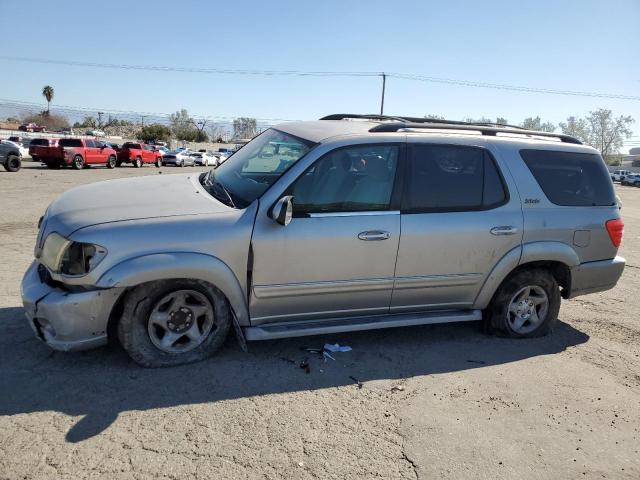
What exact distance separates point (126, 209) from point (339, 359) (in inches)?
76.2

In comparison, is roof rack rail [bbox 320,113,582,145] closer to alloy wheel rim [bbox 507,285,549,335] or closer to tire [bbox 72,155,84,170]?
alloy wheel rim [bbox 507,285,549,335]

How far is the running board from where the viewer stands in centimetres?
371

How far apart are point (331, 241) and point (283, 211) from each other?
0.46 metres

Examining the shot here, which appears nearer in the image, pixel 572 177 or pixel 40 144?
pixel 572 177

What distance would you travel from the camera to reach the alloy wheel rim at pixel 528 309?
462 cm

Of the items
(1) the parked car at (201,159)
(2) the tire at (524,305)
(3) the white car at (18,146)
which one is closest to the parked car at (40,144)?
(3) the white car at (18,146)

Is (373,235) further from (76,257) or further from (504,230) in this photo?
(76,257)

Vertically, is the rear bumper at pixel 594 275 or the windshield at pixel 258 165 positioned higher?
the windshield at pixel 258 165

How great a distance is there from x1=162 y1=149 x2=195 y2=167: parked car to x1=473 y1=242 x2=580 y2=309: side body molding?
39.6 meters

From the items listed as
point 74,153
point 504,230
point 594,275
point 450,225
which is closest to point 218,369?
point 450,225

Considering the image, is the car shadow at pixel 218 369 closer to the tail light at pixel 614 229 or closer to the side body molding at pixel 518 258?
the side body molding at pixel 518 258

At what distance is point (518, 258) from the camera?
4352 millimetres

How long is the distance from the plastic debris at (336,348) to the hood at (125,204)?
137 centimetres

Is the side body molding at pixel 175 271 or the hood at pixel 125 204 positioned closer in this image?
the side body molding at pixel 175 271
